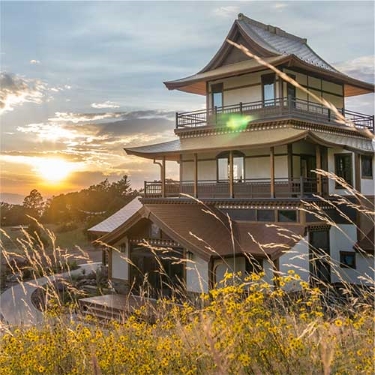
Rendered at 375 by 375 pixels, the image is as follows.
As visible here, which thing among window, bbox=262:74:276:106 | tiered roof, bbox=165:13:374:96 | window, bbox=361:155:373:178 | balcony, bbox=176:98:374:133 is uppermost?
tiered roof, bbox=165:13:374:96

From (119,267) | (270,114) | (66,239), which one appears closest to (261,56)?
(270,114)

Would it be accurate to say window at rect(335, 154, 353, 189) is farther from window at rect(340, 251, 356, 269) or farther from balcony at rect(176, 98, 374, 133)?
window at rect(340, 251, 356, 269)

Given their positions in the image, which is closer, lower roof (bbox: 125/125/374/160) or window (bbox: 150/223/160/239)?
lower roof (bbox: 125/125/374/160)

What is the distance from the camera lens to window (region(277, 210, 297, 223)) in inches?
634

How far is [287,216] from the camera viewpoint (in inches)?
640

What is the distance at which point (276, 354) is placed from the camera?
3361 mm

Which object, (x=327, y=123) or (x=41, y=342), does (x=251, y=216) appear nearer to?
(x=327, y=123)

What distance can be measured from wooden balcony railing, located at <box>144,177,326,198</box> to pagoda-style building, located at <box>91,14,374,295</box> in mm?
46

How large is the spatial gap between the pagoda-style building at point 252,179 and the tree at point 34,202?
17.8 metres

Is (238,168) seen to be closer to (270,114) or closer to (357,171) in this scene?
(270,114)

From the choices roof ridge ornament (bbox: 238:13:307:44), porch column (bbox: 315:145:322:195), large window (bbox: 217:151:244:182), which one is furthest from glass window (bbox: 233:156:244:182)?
roof ridge ornament (bbox: 238:13:307:44)

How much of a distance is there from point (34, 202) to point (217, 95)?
22.3 m

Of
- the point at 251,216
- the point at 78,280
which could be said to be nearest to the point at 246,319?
the point at 251,216

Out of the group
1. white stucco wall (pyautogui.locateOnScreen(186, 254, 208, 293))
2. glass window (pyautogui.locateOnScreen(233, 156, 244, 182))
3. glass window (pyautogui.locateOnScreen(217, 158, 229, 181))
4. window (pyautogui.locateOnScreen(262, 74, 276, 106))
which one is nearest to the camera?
white stucco wall (pyautogui.locateOnScreen(186, 254, 208, 293))
